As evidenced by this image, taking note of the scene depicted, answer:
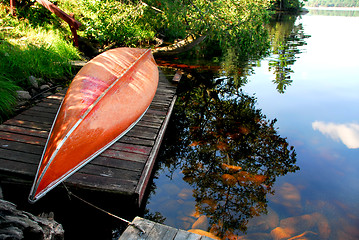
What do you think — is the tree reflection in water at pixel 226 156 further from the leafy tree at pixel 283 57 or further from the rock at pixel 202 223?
the leafy tree at pixel 283 57

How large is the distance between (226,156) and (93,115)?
2.64 meters

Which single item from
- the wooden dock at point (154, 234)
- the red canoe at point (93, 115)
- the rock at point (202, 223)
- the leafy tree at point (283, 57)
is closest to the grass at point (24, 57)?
the red canoe at point (93, 115)

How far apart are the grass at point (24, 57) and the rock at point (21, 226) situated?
137 inches

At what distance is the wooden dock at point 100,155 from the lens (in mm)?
3109

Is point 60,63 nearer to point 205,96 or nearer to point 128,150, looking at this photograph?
point 205,96

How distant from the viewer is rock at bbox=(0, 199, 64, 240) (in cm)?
188

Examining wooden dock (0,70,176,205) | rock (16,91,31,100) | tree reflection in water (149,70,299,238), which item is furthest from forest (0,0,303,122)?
tree reflection in water (149,70,299,238)

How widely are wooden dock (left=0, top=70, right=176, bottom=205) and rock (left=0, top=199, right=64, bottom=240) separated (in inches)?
33.7

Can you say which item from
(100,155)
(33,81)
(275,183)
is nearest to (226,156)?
(275,183)

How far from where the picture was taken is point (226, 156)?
16.3 ft

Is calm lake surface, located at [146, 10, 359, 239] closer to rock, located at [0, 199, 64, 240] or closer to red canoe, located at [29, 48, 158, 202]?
red canoe, located at [29, 48, 158, 202]

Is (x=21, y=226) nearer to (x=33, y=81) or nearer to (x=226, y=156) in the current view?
(x=226, y=156)

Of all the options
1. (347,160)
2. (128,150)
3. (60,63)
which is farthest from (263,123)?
(60,63)

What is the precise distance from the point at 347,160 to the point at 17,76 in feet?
25.1
